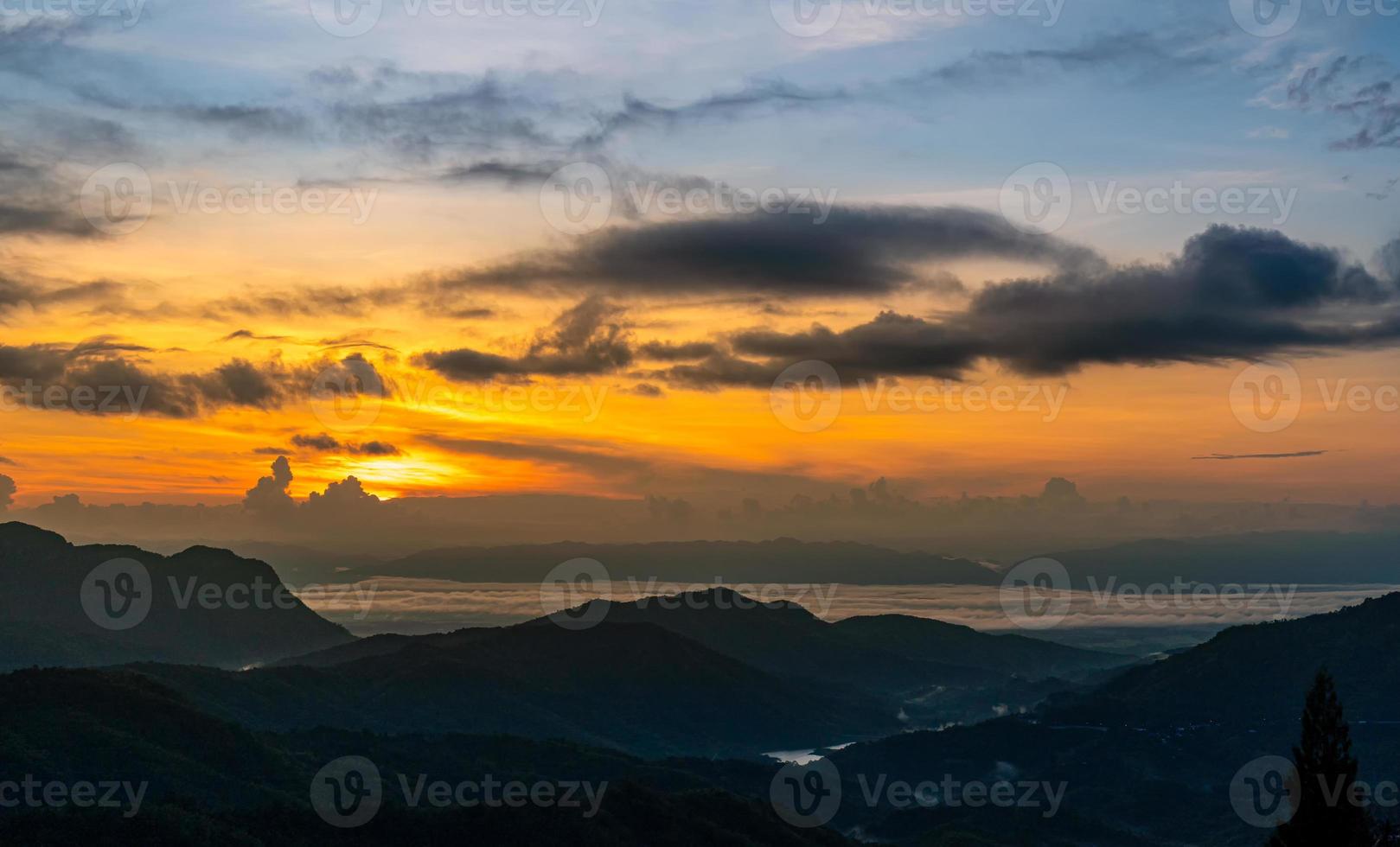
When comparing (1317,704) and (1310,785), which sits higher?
(1317,704)

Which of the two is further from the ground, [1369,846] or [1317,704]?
[1317,704]
